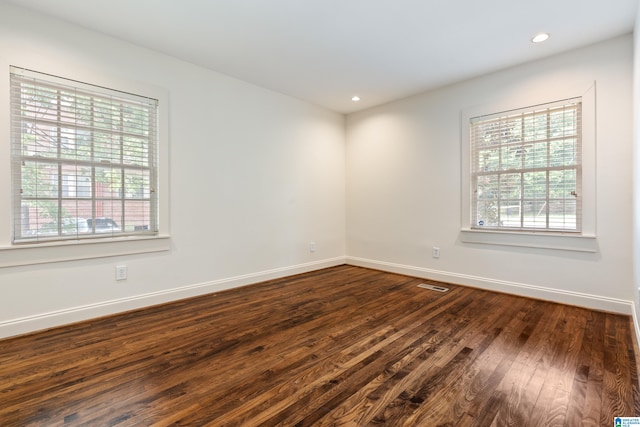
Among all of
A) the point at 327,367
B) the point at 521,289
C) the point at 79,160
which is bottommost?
the point at 327,367

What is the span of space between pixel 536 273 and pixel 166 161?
422cm

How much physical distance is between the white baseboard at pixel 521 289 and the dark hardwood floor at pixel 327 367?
128 millimetres

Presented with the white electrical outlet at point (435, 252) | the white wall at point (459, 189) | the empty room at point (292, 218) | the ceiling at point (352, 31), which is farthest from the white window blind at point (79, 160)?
the white electrical outlet at point (435, 252)

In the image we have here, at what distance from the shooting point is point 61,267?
2.66m

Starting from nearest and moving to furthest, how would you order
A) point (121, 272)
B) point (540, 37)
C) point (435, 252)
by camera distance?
1. point (540, 37)
2. point (121, 272)
3. point (435, 252)

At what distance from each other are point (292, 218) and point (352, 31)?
2.56m

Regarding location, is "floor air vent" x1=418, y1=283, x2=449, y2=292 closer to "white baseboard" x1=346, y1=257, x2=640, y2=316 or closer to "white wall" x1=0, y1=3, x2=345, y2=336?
"white baseboard" x1=346, y1=257, x2=640, y2=316

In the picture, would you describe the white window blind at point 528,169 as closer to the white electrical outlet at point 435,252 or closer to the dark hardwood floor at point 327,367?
the white electrical outlet at point 435,252

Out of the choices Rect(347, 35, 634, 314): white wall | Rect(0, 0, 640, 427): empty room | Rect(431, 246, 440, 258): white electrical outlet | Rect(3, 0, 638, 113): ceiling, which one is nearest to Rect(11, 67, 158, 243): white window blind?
Rect(0, 0, 640, 427): empty room

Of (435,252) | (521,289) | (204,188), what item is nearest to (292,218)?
(204,188)

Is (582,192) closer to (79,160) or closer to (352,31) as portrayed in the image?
(352,31)

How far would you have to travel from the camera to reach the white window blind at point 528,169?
316cm

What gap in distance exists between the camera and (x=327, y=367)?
1.94m

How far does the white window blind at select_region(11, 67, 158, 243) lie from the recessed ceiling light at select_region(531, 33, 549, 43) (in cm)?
378
